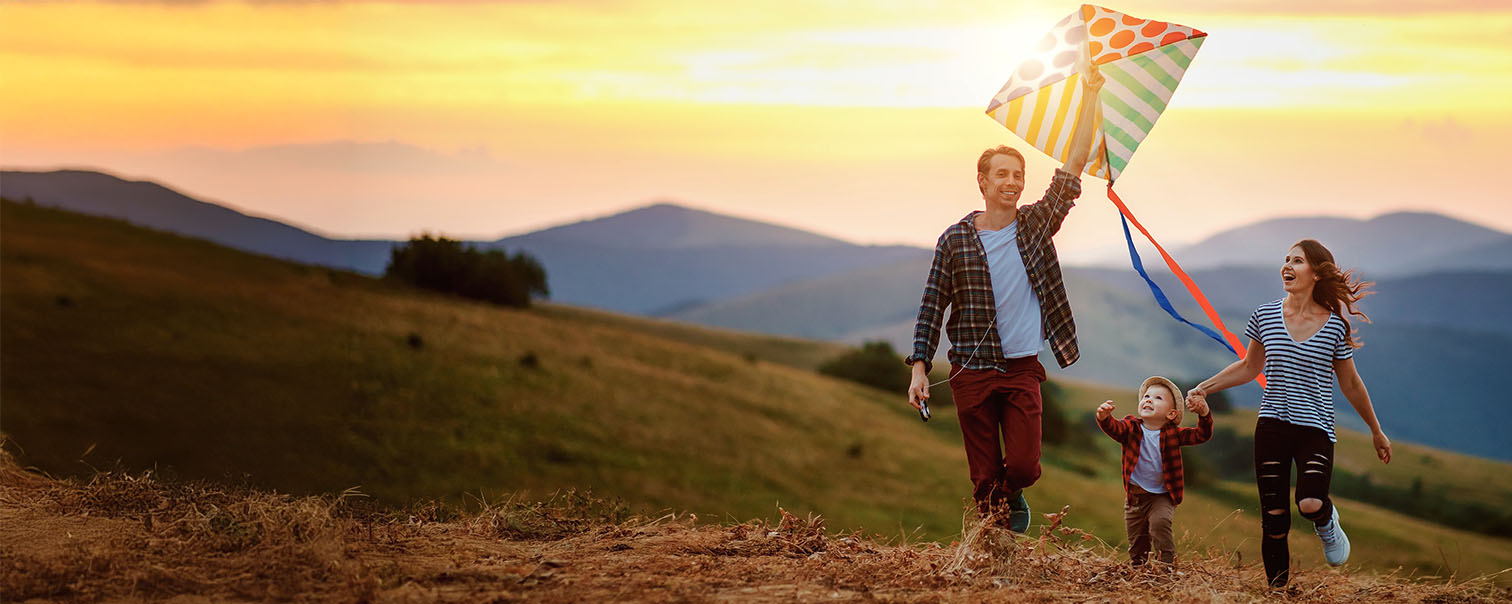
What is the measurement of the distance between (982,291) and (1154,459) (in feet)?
5.53

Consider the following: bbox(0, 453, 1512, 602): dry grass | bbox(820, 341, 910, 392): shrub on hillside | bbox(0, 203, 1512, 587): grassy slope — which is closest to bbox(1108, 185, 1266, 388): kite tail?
bbox(0, 453, 1512, 602): dry grass

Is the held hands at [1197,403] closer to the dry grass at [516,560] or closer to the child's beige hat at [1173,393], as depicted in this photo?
the child's beige hat at [1173,393]

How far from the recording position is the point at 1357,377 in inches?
273

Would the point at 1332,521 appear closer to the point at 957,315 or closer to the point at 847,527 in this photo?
the point at 957,315

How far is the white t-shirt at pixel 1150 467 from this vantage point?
7414mm

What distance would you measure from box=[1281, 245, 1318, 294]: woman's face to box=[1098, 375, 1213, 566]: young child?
95 centimetres

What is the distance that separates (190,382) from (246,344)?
413 cm

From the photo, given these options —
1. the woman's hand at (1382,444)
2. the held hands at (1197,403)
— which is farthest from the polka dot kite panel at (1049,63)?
the woman's hand at (1382,444)

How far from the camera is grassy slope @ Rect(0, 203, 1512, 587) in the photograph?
33312mm

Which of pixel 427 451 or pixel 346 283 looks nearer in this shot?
pixel 427 451

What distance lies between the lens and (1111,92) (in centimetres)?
739

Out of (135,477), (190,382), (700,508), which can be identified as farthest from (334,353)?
(135,477)

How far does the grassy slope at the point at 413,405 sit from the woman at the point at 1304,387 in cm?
1931

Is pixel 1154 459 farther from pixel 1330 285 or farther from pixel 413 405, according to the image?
pixel 413 405
